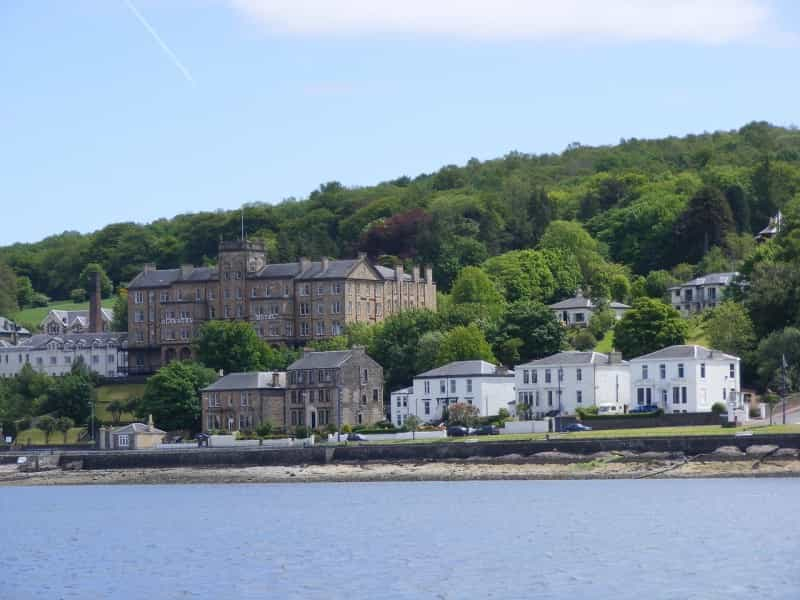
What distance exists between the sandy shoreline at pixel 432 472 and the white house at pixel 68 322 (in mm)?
57041

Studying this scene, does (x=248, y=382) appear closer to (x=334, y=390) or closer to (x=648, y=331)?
(x=334, y=390)

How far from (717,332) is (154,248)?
333 ft

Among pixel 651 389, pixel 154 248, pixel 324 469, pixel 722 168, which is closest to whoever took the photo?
pixel 324 469

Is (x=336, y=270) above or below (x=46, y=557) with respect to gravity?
above

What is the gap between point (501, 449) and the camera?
84938mm

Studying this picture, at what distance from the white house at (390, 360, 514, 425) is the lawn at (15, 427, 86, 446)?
24.8 meters

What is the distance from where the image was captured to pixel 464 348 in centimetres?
10969

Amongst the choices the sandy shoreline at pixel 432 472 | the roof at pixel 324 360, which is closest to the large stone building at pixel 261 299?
the roof at pixel 324 360

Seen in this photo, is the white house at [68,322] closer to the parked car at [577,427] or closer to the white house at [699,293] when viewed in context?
the white house at [699,293]

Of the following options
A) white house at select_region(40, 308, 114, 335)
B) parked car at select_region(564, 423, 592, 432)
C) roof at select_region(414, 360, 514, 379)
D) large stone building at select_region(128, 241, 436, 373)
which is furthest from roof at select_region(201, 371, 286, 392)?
white house at select_region(40, 308, 114, 335)

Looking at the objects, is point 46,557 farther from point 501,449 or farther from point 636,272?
point 636,272

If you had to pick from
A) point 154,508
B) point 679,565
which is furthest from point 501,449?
point 679,565

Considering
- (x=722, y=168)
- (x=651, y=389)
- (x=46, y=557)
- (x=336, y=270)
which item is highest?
(x=722, y=168)

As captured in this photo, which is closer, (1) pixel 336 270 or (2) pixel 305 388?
(2) pixel 305 388
